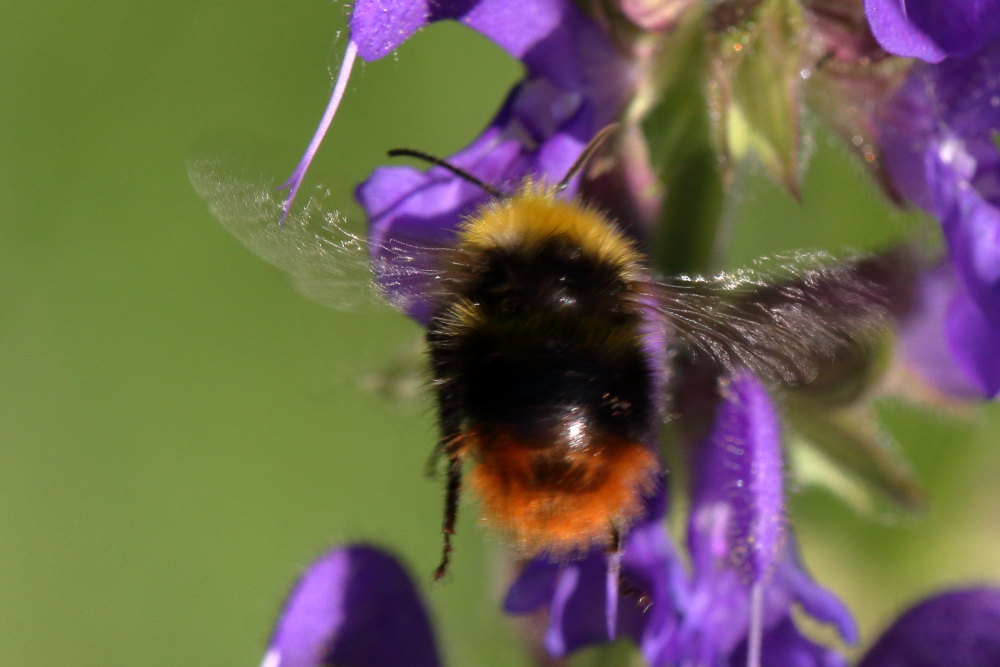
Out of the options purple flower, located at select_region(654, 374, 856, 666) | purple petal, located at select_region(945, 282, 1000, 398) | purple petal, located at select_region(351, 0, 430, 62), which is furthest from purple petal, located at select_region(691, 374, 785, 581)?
purple petal, located at select_region(351, 0, 430, 62)

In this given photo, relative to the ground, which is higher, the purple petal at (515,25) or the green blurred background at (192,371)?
the purple petal at (515,25)

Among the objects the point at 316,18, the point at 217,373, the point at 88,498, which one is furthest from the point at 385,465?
the point at 316,18

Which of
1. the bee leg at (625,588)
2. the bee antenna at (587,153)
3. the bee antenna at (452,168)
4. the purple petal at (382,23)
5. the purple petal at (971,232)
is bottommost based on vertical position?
the bee leg at (625,588)

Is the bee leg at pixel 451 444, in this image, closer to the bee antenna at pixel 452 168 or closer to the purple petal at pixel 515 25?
the bee antenna at pixel 452 168

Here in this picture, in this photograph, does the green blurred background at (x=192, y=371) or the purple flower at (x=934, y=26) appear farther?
the green blurred background at (x=192, y=371)

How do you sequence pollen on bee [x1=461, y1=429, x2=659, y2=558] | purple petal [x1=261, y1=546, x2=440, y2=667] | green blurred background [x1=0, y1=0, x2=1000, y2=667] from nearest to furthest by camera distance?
1. pollen on bee [x1=461, y1=429, x2=659, y2=558]
2. purple petal [x1=261, y1=546, x2=440, y2=667]
3. green blurred background [x1=0, y1=0, x2=1000, y2=667]

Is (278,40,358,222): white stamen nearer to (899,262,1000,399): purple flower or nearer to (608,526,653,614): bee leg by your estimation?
(608,526,653,614): bee leg

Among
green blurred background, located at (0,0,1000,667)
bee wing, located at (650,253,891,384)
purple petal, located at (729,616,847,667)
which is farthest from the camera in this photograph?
green blurred background, located at (0,0,1000,667)

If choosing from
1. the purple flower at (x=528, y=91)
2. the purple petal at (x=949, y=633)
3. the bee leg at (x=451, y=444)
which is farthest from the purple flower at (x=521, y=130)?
the purple petal at (x=949, y=633)
